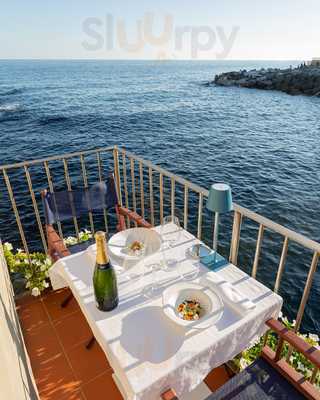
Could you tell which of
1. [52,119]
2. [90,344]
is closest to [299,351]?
[90,344]

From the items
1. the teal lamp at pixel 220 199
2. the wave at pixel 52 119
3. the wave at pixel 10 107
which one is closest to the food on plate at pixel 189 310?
the teal lamp at pixel 220 199

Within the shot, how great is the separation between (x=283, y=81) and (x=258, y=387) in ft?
136

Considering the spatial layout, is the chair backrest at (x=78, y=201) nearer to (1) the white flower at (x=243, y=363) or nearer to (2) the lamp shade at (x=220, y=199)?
(2) the lamp shade at (x=220, y=199)

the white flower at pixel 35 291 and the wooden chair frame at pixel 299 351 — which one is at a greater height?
the wooden chair frame at pixel 299 351

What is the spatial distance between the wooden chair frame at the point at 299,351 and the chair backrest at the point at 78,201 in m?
2.10

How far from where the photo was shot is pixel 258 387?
167 cm

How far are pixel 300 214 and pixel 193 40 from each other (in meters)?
8.71

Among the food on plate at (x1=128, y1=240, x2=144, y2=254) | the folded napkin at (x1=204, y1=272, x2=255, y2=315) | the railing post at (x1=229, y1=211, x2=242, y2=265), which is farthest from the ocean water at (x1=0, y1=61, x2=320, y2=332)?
the food on plate at (x1=128, y1=240, x2=144, y2=254)

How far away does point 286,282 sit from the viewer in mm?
7086

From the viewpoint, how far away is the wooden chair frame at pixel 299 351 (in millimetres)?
1513

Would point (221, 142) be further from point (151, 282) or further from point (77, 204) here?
point (151, 282)

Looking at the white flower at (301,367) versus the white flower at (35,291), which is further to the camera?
the white flower at (35,291)

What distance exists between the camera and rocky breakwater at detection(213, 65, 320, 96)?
3297 cm

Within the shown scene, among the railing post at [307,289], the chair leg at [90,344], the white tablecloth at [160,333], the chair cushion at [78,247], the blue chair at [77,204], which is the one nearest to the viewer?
the white tablecloth at [160,333]
